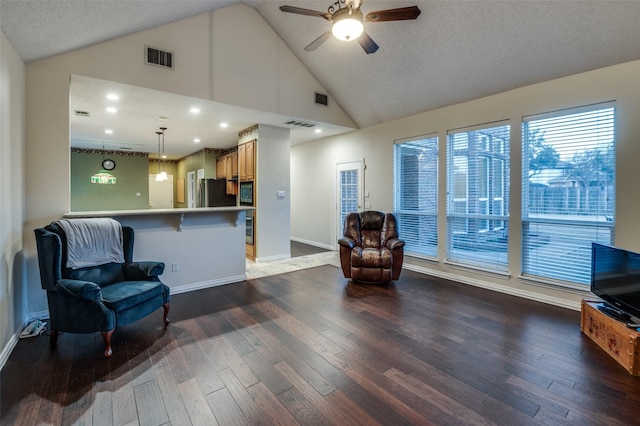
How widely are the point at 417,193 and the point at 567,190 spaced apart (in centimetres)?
212

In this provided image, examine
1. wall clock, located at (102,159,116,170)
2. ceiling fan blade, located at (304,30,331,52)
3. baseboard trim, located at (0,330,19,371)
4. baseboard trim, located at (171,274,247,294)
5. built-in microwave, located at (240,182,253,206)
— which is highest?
ceiling fan blade, located at (304,30,331,52)

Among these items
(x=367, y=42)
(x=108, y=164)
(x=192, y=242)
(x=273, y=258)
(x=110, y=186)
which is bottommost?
(x=273, y=258)

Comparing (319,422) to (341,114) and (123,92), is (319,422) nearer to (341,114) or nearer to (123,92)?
(123,92)

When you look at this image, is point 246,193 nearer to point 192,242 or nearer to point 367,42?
point 192,242

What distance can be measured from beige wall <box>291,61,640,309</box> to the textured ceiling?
0.52 feet

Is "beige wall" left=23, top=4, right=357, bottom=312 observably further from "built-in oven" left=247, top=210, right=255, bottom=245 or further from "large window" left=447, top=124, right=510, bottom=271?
"large window" left=447, top=124, right=510, bottom=271

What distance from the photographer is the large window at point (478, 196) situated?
4.21 meters

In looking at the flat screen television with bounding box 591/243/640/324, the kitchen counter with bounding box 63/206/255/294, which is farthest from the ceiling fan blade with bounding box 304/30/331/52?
the flat screen television with bounding box 591/243/640/324

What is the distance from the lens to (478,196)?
14.7ft

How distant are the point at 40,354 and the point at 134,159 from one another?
8.08 metres

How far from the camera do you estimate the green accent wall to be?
8.38 metres

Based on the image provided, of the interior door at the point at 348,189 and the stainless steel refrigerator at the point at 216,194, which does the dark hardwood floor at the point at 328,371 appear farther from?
the stainless steel refrigerator at the point at 216,194

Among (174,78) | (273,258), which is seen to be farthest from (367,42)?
(273,258)

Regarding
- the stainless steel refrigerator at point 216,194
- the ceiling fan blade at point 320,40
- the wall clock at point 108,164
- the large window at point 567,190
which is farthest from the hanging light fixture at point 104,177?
the large window at point 567,190
